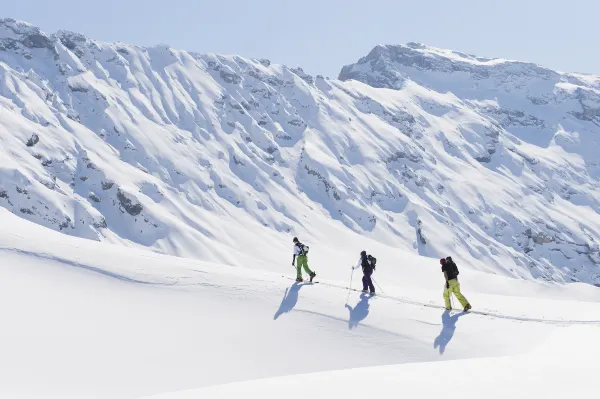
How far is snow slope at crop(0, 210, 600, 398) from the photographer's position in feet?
41.5

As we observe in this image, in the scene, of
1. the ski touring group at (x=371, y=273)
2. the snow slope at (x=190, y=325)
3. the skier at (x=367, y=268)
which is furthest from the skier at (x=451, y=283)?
the skier at (x=367, y=268)

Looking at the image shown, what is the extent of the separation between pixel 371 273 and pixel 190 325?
244 inches

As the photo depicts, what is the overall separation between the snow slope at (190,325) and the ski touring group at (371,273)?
0.72 metres

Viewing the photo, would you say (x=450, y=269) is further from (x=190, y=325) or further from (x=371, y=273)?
(x=190, y=325)

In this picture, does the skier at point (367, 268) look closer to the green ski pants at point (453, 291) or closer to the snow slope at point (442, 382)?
the green ski pants at point (453, 291)

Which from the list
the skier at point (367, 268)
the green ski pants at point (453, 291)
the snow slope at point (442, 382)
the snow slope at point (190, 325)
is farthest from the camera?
the skier at point (367, 268)

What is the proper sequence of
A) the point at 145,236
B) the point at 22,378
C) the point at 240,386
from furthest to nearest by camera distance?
the point at 145,236, the point at 22,378, the point at 240,386

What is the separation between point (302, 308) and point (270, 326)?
152 cm

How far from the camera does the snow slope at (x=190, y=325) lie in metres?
12.6

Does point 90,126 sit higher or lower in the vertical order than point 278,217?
higher

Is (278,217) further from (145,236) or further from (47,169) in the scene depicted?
(47,169)

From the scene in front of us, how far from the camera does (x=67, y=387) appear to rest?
11953 mm

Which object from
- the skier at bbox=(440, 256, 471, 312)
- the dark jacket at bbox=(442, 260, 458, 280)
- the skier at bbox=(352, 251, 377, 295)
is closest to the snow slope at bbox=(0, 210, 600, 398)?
the skier at bbox=(440, 256, 471, 312)

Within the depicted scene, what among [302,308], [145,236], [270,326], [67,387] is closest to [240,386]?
[67,387]
